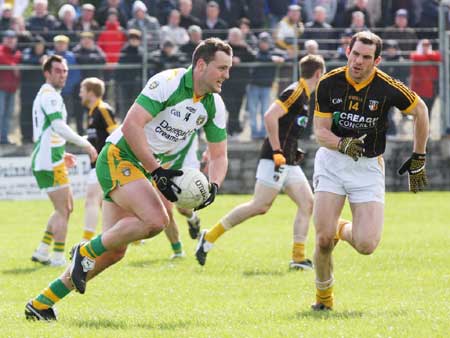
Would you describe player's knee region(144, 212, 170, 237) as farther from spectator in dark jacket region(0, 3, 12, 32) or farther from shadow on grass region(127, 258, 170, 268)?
spectator in dark jacket region(0, 3, 12, 32)

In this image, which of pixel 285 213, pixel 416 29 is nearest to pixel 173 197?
pixel 285 213

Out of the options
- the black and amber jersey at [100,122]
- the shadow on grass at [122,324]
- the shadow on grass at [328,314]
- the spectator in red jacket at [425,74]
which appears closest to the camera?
the shadow on grass at [122,324]

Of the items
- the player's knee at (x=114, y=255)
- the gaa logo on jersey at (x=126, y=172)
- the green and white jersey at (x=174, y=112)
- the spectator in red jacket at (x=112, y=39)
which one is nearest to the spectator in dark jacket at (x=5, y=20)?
the spectator in red jacket at (x=112, y=39)

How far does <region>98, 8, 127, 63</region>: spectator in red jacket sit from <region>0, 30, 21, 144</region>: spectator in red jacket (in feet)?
5.25

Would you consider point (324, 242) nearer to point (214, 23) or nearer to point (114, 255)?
point (114, 255)

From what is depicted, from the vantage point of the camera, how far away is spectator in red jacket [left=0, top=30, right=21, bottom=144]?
19.9 meters

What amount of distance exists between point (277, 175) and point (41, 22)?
9684mm

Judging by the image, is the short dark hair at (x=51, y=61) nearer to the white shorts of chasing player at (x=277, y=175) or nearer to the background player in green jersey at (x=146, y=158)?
the white shorts of chasing player at (x=277, y=175)

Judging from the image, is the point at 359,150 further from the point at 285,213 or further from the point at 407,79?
the point at 407,79

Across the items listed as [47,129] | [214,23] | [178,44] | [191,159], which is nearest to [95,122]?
[47,129]

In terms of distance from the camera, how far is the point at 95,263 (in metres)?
8.34

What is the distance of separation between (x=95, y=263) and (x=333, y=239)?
1.89 metres

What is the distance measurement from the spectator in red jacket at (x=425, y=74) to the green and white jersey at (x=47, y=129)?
397 inches

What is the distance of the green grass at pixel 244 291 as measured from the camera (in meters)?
7.91
